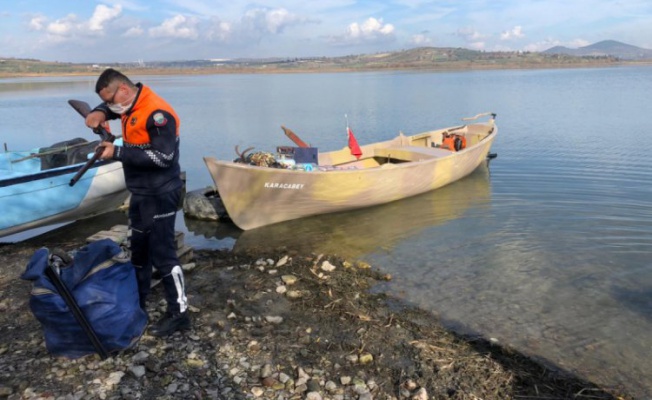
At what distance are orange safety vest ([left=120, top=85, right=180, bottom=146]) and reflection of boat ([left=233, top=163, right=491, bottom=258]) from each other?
4.75 m

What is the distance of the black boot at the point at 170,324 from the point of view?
4.79m

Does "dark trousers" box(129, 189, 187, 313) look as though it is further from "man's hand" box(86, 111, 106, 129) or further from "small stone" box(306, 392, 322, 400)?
"small stone" box(306, 392, 322, 400)

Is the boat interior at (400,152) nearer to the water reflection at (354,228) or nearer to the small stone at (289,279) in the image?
the water reflection at (354,228)

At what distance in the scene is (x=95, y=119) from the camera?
181 inches

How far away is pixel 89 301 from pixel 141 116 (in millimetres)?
1697

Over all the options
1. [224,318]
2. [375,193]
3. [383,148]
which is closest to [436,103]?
[383,148]

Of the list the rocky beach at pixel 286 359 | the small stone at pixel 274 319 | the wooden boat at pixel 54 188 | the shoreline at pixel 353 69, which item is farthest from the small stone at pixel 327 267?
the shoreline at pixel 353 69

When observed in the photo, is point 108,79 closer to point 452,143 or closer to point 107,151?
point 107,151

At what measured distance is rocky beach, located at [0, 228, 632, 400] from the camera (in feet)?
13.2

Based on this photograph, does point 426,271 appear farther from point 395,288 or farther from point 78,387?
point 78,387

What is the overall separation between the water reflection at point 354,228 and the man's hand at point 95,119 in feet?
15.2

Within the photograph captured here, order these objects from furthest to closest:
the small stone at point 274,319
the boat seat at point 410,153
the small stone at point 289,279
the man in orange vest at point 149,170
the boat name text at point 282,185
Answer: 1. the boat seat at point 410,153
2. the boat name text at point 282,185
3. the small stone at point 289,279
4. the small stone at point 274,319
5. the man in orange vest at point 149,170

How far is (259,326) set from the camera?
5.24 metres

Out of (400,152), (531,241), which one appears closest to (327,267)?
(531,241)
